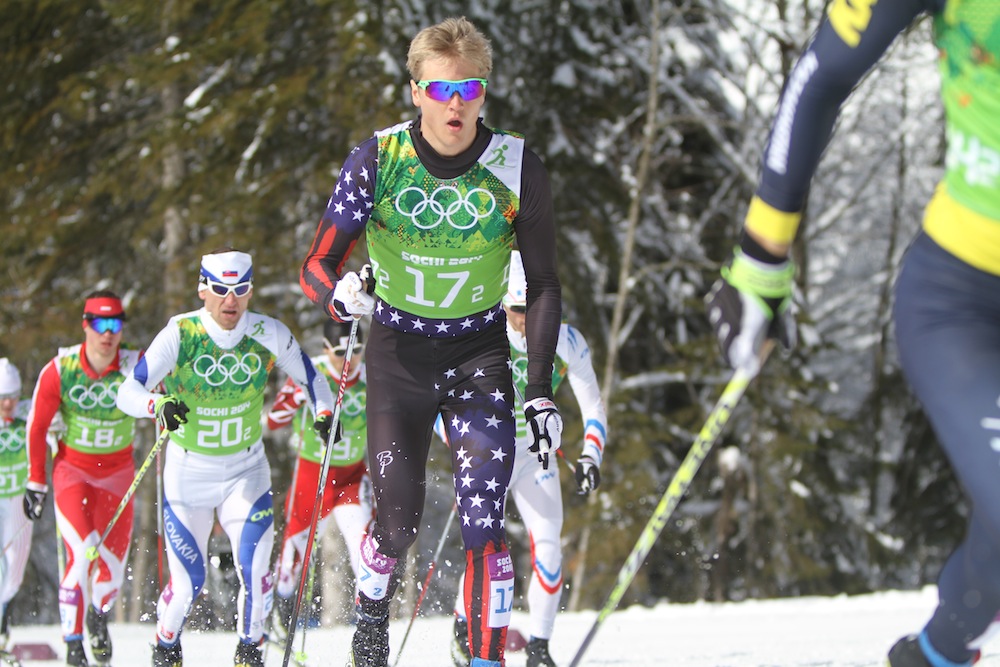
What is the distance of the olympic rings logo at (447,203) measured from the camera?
4.37 m

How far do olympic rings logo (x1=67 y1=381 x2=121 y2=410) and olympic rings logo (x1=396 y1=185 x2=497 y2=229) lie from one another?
153 inches

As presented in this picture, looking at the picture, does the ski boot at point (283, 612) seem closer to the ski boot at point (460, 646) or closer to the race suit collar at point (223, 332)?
the ski boot at point (460, 646)

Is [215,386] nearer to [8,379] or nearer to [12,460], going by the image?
[8,379]

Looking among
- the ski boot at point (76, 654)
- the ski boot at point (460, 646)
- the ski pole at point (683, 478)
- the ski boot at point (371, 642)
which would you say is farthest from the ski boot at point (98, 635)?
the ski pole at point (683, 478)

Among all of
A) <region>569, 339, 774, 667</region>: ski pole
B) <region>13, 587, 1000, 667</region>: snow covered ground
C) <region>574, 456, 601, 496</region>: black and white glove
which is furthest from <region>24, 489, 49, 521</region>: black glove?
<region>569, 339, 774, 667</region>: ski pole

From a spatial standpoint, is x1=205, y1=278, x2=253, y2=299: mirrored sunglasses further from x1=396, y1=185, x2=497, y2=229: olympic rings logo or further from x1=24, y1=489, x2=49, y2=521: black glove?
x1=24, y1=489, x2=49, y2=521: black glove

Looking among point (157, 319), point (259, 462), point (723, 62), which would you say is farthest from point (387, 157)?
point (723, 62)

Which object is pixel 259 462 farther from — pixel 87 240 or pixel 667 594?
pixel 667 594

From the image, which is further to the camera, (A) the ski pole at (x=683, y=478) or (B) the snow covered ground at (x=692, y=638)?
(B) the snow covered ground at (x=692, y=638)

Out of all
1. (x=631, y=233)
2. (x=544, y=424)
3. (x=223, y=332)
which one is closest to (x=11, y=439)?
(x=223, y=332)

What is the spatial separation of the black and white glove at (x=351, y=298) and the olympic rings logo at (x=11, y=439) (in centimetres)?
485

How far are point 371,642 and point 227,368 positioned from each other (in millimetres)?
1990

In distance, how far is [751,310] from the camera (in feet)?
9.35

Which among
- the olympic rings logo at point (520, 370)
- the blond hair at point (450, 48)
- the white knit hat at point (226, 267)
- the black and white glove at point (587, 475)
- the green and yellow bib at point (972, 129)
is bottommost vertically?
the black and white glove at point (587, 475)
